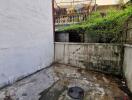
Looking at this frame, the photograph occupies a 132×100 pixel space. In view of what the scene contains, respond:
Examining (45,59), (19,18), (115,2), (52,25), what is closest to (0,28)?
(19,18)

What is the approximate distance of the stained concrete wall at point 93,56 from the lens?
5.43 meters

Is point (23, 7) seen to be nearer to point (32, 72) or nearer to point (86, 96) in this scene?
point (32, 72)

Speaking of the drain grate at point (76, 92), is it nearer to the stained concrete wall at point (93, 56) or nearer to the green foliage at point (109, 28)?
the stained concrete wall at point (93, 56)

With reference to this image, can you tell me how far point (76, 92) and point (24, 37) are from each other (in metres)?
2.60

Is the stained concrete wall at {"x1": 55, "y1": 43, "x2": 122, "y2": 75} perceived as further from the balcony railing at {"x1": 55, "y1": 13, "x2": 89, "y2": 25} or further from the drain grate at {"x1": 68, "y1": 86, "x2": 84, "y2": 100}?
the balcony railing at {"x1": 55, "y1": 13, "x2": 89, "y2": 25}

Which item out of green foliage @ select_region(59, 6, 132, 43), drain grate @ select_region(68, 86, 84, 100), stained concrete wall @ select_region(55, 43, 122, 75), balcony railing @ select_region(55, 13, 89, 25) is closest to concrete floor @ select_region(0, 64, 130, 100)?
drain grate @ select_region(68, 86, 84, 100)

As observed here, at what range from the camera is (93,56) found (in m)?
5.90

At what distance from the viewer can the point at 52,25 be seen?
6992 mm

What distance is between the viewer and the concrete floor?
3736mm

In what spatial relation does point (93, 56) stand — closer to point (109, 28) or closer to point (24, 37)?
point (109, 28)

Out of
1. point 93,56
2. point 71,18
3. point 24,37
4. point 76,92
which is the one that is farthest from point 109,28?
point 24,37

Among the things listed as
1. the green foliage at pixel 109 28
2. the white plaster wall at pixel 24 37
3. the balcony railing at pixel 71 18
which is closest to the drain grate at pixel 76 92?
the white plaster wall at pixel 24 37

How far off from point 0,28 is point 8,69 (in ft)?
4.14

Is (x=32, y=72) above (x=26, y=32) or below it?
below
